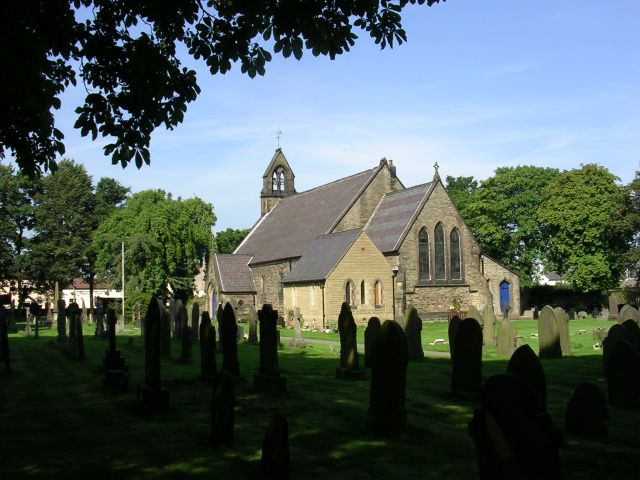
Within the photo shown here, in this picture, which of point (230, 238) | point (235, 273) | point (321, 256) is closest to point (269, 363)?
point (321, 256)

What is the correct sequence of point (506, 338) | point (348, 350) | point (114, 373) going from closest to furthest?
point (114, 373), point (348, 350), point (506, 338)

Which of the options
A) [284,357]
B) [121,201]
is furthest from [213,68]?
[121,201]

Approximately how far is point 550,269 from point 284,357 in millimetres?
45661

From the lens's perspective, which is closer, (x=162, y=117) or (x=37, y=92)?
(x=37, y=92)

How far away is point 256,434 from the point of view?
9.02m

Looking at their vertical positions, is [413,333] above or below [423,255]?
below

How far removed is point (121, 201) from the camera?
2862 inches

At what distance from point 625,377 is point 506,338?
22.1 ft

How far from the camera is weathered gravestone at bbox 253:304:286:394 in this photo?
1253 cm

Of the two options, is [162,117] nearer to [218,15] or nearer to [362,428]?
[218,15]

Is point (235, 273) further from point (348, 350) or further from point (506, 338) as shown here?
point (348, 350)

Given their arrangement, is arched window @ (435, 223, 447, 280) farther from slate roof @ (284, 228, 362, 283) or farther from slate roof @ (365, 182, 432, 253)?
slate roof @ (284, 228, 362, 283)

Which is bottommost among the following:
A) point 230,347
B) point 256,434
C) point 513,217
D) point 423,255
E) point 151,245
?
point 256,434

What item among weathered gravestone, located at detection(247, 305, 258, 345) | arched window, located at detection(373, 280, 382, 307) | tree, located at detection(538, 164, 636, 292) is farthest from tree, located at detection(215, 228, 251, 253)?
weathered gravestone, located at detection(247, 305, 258, 345)
